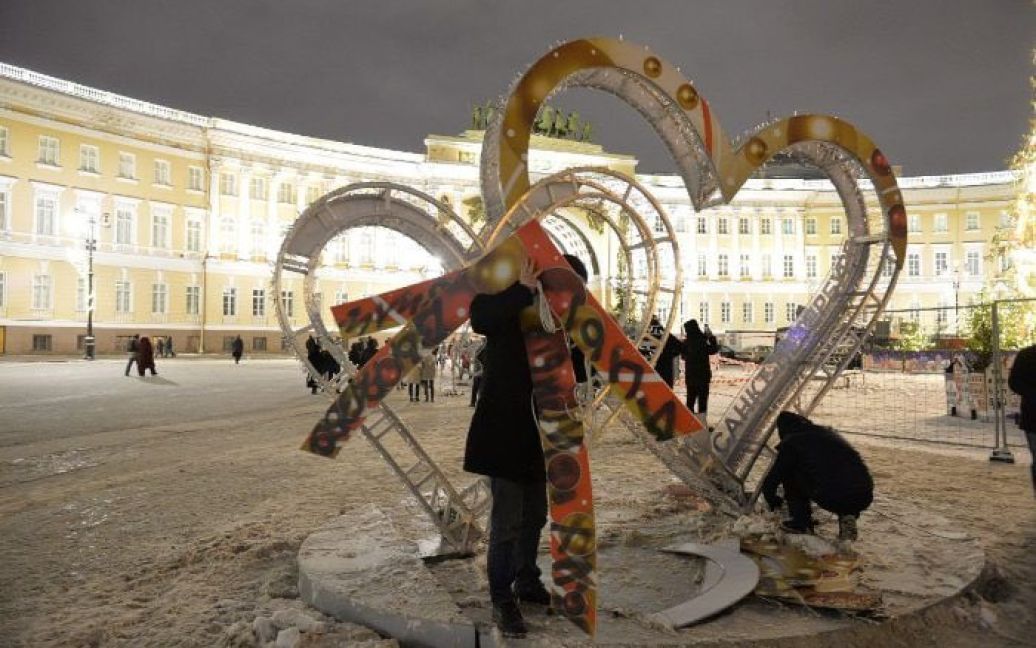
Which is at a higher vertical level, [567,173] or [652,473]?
[567,173]

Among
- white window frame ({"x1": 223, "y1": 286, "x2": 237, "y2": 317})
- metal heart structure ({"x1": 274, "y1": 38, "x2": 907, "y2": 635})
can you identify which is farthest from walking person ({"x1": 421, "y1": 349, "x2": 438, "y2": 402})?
white window frame ({"x1": 223, "y1": 286, "x2": 237, "y2": 317})

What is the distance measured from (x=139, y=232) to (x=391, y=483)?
4190cm

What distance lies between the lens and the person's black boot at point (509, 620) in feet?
10.6

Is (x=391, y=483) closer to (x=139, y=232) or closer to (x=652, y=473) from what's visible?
(x=652, y=473)

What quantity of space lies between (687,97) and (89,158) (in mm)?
44451

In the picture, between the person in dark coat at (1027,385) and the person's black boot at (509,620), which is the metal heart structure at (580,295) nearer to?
the person's black boot at (509,620)

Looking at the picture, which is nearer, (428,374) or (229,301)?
(428,374)

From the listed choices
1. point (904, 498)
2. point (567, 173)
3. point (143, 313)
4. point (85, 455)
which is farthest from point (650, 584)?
point (143, 313)

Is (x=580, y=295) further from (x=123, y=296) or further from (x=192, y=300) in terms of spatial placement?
(x=192, y=300)

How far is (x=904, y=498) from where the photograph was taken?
6332 mm

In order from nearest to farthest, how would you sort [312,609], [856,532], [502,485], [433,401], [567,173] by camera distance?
[502,485] → [312,609] → [567,173] → [856,532] → [433,401]

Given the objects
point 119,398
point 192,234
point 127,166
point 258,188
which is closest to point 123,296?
point 192,234

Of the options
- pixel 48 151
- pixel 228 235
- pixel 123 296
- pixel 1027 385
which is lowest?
pixel 1027 385

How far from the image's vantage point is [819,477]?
462cm
